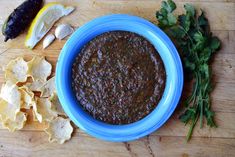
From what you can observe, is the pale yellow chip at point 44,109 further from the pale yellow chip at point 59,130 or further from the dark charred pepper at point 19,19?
the dark charred pepper at point 19,19

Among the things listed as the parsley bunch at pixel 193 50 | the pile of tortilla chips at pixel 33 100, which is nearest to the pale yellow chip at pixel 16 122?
the pile of tortilla chips at pixel 33 100

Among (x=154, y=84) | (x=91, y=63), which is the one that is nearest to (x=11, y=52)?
(x=91, y=63)

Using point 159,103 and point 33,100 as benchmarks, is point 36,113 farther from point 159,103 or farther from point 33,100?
point 159,103

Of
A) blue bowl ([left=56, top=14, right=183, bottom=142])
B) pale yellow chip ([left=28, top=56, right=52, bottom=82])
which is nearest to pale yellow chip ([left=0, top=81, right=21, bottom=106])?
pale yellow chip ([left=28, top=56, right=52, bottom=82])

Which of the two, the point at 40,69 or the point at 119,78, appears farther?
the point at 40,69

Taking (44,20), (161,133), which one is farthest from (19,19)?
(161,133)
